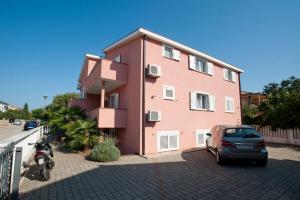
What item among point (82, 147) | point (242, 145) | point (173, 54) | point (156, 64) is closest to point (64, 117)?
point (82, 147)

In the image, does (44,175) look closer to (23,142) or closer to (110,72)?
(23,142)

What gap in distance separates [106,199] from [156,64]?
9391 mm

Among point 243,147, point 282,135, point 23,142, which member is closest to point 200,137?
point 243,147

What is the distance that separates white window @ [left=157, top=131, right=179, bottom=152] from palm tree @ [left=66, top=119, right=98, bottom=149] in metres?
3.89

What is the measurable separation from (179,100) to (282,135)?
11.1 meters

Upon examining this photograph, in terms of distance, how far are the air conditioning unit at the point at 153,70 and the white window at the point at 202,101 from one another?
12.9ft

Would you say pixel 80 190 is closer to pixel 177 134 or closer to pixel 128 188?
pixel 128 188

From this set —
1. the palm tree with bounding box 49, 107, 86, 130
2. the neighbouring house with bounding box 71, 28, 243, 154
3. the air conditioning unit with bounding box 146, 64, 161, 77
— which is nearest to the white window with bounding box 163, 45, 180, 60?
the neighbouring house with bounding box 71, 28, 243, 154

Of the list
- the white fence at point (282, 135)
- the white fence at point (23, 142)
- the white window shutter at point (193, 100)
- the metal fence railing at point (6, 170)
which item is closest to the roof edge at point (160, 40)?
the white window shutter at point (193, 100)

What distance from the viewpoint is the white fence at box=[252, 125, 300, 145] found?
55.3ft

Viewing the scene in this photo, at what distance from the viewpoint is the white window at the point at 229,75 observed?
63.4ft

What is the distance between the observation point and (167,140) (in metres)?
12.8

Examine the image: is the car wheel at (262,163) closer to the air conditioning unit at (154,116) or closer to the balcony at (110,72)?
the air conditioning unit at (154,116)

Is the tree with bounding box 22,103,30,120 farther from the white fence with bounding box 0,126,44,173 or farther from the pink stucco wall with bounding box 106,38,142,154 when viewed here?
the white fence with bounding box 0,126,44,173
